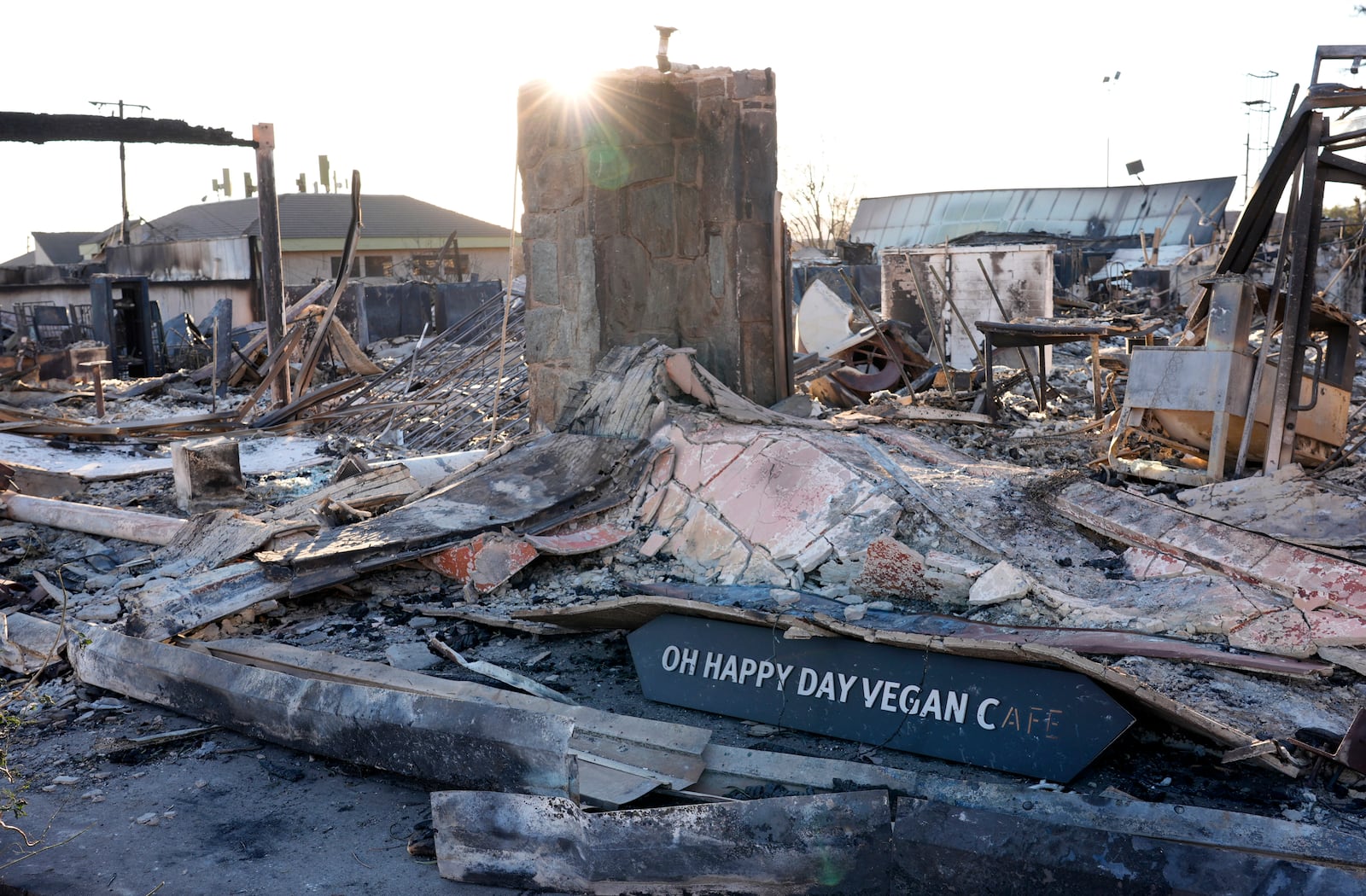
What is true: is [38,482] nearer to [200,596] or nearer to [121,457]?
[121,457]

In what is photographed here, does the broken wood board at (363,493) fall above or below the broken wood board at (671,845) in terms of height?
above

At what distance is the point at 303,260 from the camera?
3650 centimetres

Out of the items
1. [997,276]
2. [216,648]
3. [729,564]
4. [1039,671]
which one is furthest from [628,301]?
[997,276]

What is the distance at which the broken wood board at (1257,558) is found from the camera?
14.7 ft

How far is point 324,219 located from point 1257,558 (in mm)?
37171

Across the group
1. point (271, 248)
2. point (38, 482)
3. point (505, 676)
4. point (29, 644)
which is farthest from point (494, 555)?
point (271, 248)

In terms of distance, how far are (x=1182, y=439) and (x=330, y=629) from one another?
5956mm

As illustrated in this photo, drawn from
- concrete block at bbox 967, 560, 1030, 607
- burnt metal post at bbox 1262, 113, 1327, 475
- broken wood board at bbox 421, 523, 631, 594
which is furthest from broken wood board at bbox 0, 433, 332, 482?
burnt metal post at bbox 1262, 113, 1327, 475

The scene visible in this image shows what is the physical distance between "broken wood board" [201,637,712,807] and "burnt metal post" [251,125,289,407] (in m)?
8.22

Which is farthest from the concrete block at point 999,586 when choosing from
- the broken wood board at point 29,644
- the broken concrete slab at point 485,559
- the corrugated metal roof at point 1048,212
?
the corrugated metal roof at point 1048,212

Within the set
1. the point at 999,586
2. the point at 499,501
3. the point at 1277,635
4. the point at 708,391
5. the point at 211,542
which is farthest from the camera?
the point at 708,391

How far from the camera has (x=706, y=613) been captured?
462 cm

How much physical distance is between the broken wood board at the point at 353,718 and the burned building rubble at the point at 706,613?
0.02 m

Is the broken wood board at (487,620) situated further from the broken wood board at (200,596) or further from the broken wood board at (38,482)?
the broken wood board at (38,482)
